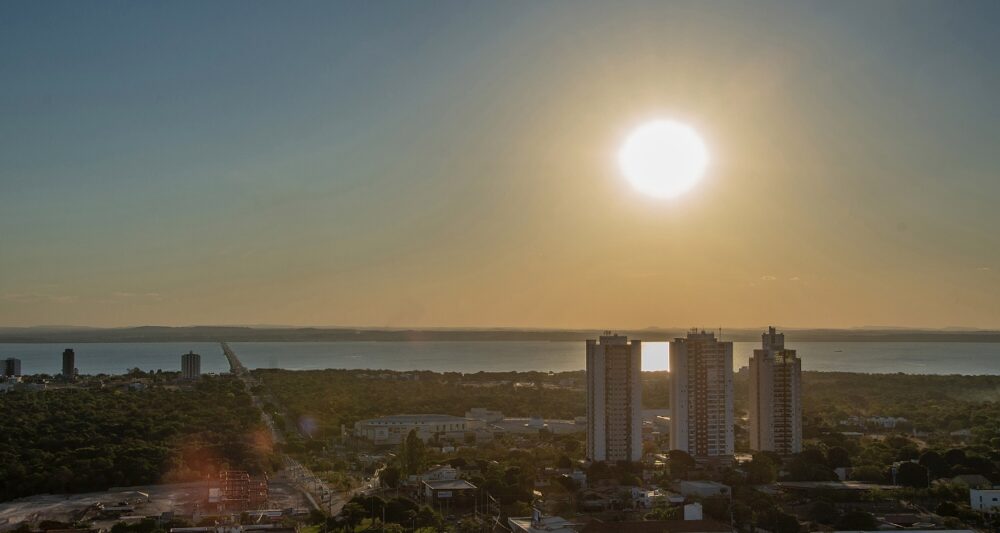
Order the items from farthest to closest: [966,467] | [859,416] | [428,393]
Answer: [428,393] < [859,416] < [966,467]

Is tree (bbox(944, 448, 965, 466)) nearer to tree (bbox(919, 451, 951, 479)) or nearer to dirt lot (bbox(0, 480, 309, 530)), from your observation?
tree (bbox(919, 451, 951, 479))

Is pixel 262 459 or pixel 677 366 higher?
pixel 677 366

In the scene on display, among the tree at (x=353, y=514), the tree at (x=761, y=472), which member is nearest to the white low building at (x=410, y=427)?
the tree at (x=761, y=472)

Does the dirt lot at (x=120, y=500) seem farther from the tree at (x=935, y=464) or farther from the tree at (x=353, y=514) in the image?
the tree at (x=935, y=464)

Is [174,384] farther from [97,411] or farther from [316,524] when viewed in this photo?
[316,524]

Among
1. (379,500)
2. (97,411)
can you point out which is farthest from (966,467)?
(97,411)

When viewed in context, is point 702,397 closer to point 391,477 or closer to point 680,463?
point 680,463
